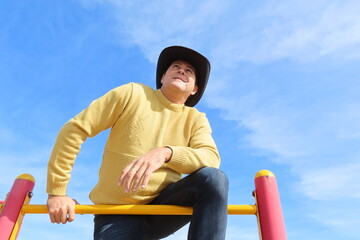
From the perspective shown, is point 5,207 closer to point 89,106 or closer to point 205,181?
point 89,106

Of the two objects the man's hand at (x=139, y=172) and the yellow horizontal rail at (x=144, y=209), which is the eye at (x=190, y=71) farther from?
the yellow horizontal rail at (x=144, y=209)

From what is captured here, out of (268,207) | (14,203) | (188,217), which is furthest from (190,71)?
(14,203)

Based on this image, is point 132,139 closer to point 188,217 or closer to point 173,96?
point 173,96

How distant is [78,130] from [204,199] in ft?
2.51

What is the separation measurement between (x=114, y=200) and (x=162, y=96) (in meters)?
0.71

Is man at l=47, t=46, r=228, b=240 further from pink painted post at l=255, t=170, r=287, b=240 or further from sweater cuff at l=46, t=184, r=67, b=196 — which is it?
pink painted post at l=255, t=170, r=287, b=240

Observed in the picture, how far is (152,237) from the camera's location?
6.70 feet

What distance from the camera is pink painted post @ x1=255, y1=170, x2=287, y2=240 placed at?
176cm

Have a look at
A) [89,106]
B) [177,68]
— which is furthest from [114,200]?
[177,68]

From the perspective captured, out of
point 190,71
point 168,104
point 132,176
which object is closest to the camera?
point 132,176

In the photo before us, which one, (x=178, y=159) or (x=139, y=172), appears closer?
(x=139, y=172)

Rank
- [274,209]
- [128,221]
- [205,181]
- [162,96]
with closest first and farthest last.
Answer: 1. [205,181]
2. [274,209]
3. [128,221]
4. [162,96]

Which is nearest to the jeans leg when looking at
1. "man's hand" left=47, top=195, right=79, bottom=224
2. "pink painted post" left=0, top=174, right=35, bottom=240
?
"man's hand" left=47, top=195, right=79, bottom=224

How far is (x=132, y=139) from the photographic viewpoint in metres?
2.07
